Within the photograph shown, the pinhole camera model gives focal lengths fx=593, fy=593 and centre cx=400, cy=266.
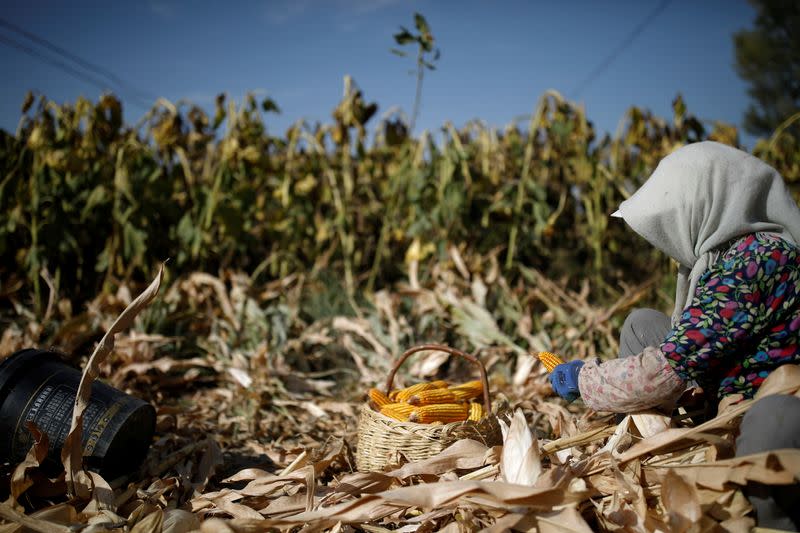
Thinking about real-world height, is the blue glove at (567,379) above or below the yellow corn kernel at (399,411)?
above

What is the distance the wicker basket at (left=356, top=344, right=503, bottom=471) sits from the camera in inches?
88.4

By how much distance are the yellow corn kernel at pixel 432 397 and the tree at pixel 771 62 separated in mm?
31126

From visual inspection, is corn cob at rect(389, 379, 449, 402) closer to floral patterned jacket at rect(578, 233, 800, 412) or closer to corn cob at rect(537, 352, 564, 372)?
corn cob at rect(537, 352, 564, 372)

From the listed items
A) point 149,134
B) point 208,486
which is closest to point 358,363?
point 208,486

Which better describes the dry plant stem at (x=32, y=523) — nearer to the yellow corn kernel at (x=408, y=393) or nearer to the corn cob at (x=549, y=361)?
the yellow corn kernel at (x=408, y=393)

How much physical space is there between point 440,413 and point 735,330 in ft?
3.79

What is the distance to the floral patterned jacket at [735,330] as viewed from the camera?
1.71 meters

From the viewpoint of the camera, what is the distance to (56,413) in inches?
93.4

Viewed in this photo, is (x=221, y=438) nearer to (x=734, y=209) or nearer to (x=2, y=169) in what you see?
(x=734, y=209)

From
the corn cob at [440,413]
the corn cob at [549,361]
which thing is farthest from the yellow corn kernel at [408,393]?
the corn cob at [549,361]

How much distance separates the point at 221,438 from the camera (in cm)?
315

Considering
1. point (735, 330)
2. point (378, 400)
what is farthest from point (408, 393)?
point (735, 330)

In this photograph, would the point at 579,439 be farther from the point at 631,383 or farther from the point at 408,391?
the point at 408,391

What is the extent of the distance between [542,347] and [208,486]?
95.6 inches
